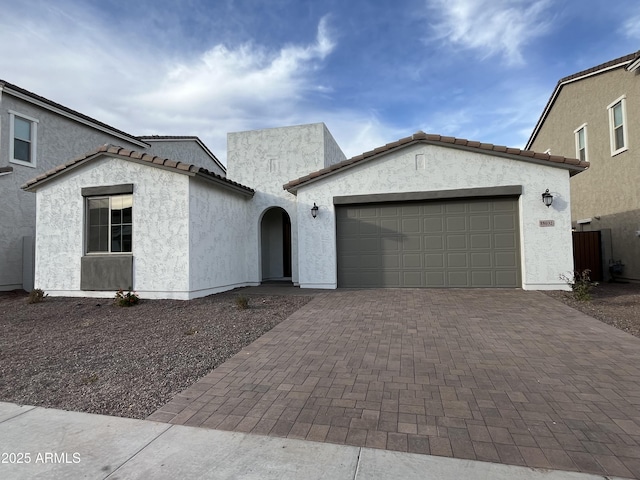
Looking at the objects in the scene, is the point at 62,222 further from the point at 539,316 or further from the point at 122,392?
the point at 539,316

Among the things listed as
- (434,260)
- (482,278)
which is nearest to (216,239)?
(434,260)

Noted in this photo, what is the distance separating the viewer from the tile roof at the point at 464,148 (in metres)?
9.95

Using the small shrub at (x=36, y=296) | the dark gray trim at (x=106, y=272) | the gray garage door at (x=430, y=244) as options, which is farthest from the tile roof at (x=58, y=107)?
the gray garage door at (x=430, y=244)

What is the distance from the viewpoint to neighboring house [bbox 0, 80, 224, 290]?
13.0m

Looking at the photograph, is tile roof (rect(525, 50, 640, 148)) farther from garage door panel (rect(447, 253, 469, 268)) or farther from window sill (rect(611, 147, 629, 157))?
garage door panel (rect(447, 253, 469, 268))

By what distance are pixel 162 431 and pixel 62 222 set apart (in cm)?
1017

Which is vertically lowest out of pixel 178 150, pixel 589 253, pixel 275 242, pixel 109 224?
pixel 589 253

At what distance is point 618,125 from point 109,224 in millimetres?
17753

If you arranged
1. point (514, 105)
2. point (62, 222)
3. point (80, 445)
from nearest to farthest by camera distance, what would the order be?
point (80, 445) < point (62, 222) < point (514, 105)

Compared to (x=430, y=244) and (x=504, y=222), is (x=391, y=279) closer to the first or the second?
(x=430, y=244)

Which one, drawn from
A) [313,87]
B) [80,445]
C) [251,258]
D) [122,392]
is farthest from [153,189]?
[313,87]

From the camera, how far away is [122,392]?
13.2 ft

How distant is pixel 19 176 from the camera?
13.6 meters

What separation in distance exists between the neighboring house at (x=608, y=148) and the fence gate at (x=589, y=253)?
193 millimetres
